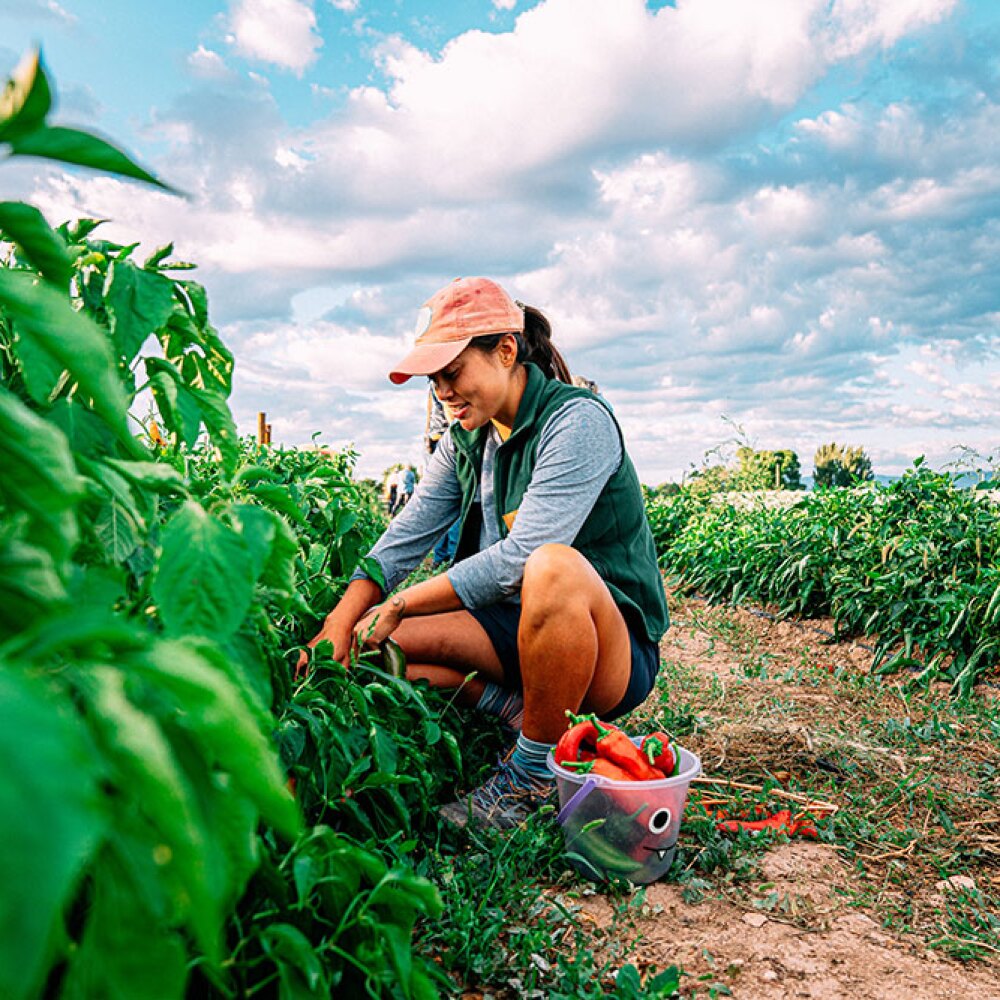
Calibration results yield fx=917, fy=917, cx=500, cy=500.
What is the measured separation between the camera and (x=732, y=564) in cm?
645

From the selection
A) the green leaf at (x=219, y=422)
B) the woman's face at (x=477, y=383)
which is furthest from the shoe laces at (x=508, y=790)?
the green leaf at (x=219, y=422)

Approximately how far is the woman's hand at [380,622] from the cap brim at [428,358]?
0.58 meters

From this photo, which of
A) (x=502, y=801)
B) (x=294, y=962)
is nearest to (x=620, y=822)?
(x=502, y=801)

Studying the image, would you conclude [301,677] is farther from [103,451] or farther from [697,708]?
[697,708]

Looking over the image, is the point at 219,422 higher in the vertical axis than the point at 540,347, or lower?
lower

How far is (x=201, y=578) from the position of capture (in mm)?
721

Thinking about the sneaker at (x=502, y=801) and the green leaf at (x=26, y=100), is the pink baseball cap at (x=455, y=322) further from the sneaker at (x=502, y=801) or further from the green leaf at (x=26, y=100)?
the green leaf at (x=26, y=100)

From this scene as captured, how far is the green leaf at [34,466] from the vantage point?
578mm

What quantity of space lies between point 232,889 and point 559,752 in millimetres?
1452

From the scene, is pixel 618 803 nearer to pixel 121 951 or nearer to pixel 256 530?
pixel 256 530

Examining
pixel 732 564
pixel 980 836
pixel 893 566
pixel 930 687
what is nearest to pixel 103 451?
pixel 980 836

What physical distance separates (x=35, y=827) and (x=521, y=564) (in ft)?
6.55

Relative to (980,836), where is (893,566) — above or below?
above

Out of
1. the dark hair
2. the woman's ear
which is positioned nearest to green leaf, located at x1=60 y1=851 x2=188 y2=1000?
the woman's ear
